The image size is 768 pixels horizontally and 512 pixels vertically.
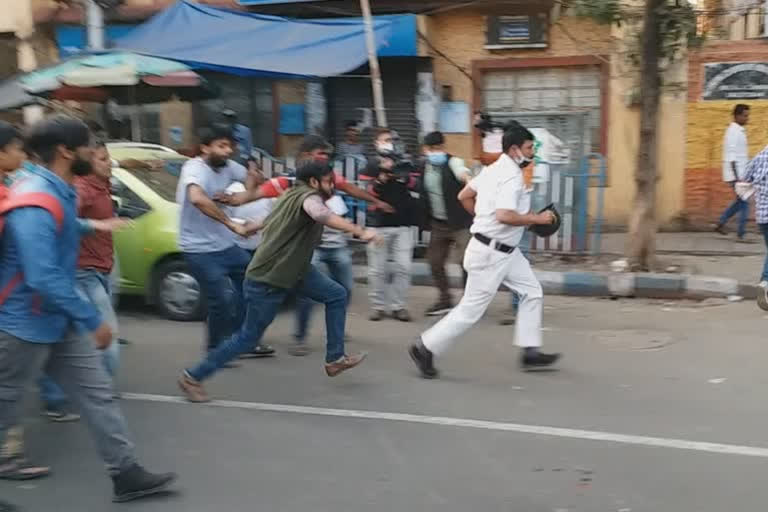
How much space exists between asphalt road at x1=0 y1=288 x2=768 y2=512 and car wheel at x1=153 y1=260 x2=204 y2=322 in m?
0.61

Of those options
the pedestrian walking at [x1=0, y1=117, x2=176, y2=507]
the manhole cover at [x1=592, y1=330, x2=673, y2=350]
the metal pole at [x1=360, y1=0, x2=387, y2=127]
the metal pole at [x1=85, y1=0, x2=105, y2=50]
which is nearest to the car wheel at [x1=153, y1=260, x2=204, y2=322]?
the manhole cover at [x1=592, y1=330, x2=673, y2=350]

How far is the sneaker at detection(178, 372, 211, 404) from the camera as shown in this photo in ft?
17.9

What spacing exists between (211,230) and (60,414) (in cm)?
162

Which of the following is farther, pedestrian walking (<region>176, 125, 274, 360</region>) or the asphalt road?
pedestrian walking (<region>176, 125, 274, 360</region>)

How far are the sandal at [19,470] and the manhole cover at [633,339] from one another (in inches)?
168

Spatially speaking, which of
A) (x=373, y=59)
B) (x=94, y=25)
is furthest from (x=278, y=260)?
(x=94, y=25)

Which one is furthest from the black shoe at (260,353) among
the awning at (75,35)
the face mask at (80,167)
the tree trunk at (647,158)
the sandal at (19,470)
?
the awning at (75,35)

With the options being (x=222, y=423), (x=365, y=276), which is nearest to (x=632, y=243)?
(x=365, y=276)

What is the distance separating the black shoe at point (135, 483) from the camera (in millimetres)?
3957

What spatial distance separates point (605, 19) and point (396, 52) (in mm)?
3854

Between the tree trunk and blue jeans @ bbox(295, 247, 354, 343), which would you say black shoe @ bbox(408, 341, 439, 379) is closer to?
blue jeans @ bbox(295, 247, 354, 343)

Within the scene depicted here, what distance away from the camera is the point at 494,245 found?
5805 mm

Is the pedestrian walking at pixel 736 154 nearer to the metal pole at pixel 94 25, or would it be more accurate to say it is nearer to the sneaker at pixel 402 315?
the sneaker at pixel 402 315

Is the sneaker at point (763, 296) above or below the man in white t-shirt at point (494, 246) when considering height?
below
